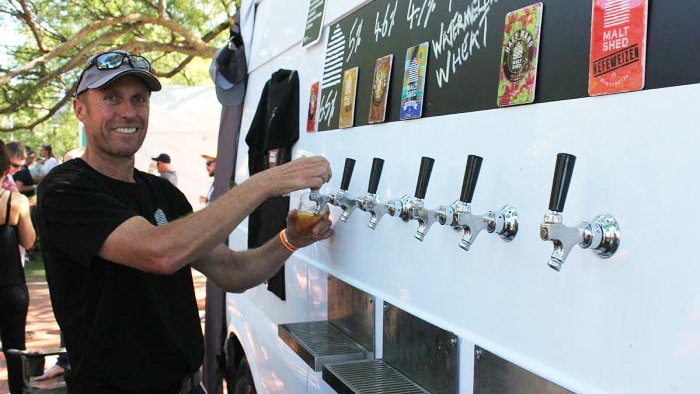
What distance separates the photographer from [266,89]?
11.3 ft

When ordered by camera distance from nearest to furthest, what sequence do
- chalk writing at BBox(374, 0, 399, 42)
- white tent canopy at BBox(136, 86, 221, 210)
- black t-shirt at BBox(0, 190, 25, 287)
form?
chalk writing at BBox(374, 0, 399, 42), black t-shirt at BBox(0, 190, 25, 287), white tent canopy at BBox(136, 86, 221, 210)

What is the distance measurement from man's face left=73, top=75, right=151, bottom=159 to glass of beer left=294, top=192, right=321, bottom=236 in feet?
2.04

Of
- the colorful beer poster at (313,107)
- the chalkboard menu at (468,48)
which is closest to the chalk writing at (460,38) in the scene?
the chalkboard menu at (468,48)

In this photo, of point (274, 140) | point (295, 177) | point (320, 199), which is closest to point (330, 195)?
point (320, 199)

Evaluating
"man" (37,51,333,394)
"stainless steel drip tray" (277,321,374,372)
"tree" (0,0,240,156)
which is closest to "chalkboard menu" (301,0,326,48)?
"man" (37,51,333,394)

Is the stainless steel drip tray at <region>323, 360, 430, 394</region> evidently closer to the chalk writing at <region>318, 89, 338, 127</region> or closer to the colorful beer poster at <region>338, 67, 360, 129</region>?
the colorful beer poster at <region>338, 67, 360, 129</region>

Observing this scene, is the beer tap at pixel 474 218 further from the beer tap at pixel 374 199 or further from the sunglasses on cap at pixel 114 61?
the sunglasses on cap at pixel 114 61

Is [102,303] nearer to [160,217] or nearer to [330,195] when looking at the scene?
[160,217]

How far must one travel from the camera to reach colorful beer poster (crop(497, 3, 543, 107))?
1.46m

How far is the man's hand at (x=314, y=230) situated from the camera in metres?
2.50

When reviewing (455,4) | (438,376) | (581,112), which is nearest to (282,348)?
(438,376)

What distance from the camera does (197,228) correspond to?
2062 mm

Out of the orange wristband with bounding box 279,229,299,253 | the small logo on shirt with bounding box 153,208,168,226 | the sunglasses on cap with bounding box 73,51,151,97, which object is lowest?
the orange wristband with bounding box 279,229,299,253

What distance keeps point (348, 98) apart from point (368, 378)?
956mm
